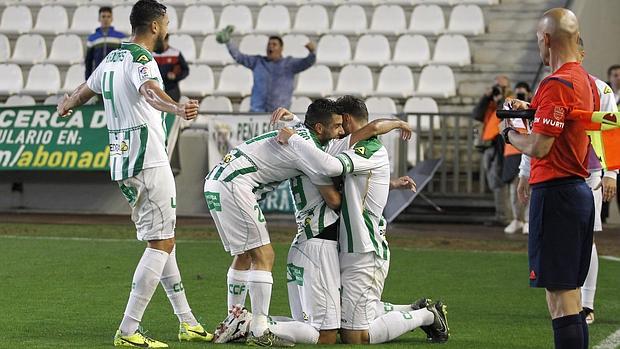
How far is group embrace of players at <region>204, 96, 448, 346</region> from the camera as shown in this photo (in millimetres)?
7949

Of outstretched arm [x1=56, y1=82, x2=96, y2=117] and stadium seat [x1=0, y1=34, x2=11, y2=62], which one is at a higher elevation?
stadium seat [x1=0, y1=34, x2=11, y2=62]

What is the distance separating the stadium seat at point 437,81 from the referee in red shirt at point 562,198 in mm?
14175

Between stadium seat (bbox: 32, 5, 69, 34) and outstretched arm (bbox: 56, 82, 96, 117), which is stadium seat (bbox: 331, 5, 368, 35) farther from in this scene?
outstretched arm (bbox: 56, 82, 96, 117)

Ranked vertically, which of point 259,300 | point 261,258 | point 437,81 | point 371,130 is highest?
point 437,81

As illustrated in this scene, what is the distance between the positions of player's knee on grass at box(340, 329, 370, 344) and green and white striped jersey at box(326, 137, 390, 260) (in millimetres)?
522

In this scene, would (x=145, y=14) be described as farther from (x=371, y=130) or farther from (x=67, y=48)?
(x=67, y=48)

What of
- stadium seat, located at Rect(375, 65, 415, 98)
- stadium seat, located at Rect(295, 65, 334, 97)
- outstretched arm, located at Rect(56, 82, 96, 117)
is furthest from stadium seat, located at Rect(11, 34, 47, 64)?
outstretched arm, located at Rect(56, 82, 96, 117)

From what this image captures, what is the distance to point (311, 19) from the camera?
75.3 ft

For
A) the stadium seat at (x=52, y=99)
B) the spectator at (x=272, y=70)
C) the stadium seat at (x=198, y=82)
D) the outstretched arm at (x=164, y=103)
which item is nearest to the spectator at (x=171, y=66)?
the spectator at (x=272, y=70)

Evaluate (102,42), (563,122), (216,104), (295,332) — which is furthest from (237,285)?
(216,104)

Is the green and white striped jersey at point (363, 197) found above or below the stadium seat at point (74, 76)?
below

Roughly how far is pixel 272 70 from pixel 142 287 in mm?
11135

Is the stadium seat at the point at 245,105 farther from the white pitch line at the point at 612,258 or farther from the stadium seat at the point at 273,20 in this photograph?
the white pitch line at the point at 612,258

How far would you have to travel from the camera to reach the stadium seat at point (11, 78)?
2284 centimetres
